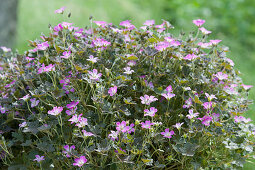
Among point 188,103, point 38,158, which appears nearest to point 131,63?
point 188,103

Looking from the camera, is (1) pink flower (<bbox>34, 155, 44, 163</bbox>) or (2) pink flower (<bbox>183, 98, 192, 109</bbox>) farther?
(2) pink flower (<bbox>183, 98, 192, 109</bbox>)

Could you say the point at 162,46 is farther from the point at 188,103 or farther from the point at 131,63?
the point at 188,103

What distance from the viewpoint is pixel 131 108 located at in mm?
1721

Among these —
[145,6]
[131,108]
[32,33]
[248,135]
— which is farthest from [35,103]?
[145,6]

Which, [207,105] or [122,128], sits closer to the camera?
[122,128]

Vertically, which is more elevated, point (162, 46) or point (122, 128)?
point (162, 46)

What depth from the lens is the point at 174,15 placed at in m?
5.78

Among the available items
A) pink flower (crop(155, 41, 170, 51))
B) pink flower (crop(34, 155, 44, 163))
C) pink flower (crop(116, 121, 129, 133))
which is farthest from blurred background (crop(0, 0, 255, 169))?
pink flower (crop(116, 121, 129, 133))

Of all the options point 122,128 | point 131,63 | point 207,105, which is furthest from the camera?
point 131,63

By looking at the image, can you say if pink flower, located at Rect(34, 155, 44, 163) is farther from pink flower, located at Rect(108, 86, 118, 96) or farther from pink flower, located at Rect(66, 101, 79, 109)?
pink flower, located at Rect(108, 86, 118, 96)

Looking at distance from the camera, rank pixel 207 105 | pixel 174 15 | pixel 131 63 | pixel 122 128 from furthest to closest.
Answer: pixel 174 15 → pixel 131 63 → pixel 207 105 → pixel 122 128

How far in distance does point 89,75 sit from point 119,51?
406mm

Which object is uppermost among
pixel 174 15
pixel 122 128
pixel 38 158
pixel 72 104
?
pixel 174 15

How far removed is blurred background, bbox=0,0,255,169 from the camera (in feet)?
15.7
